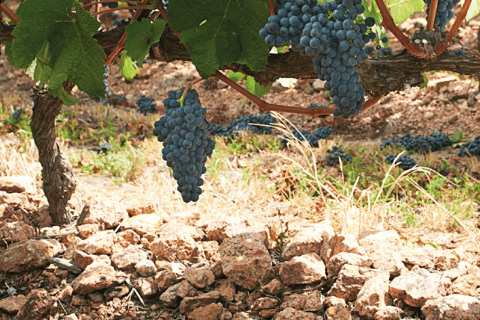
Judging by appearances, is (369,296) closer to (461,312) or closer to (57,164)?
(461,312)

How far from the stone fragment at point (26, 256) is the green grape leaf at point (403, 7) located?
7.06 ft

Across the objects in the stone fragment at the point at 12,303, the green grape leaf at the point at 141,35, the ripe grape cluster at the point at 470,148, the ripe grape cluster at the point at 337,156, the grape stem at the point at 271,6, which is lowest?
the ripe grape cluster at the point at 470,148

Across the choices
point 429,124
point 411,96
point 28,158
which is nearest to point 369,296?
point 28,158

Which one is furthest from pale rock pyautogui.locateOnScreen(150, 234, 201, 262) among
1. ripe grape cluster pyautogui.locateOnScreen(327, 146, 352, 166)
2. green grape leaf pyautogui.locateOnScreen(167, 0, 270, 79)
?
ripe grape cluster pyautogui.locateOnScreen(327, 146, 352, 166)

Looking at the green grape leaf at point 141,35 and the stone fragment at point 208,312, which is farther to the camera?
the stone fragment at point 208,312

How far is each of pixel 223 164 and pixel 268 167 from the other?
0.51 metres

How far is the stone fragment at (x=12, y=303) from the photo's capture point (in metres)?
2.22

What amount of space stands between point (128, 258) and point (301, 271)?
0.97 m

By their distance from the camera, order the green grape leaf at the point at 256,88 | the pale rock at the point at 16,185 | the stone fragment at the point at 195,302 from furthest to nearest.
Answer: the pale rock at the point at 16,185
the stone fragment at the point at 195,302
the green grape leaf at the point at 256,88

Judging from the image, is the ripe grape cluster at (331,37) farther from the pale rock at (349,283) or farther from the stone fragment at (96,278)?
the stone fragment at (96,278)

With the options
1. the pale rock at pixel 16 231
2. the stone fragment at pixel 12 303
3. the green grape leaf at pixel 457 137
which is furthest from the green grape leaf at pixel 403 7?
the green grape leaf at pixel 457 137

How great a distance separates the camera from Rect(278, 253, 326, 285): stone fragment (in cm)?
219

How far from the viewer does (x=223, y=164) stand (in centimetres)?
488

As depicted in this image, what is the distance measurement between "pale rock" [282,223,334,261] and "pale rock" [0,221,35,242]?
1.58 m
